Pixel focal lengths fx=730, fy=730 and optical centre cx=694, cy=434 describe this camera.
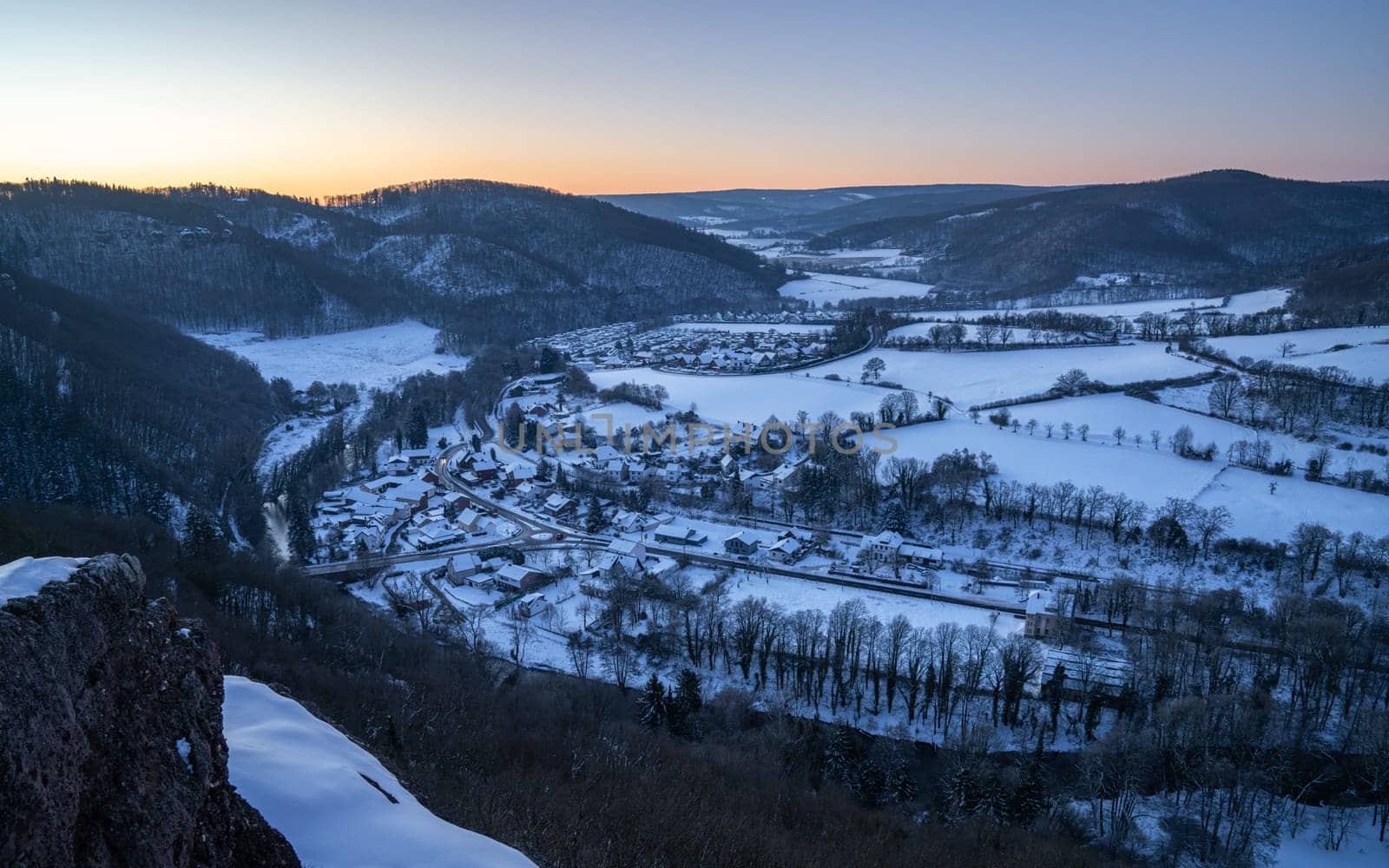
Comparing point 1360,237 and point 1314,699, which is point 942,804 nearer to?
point 1314,699

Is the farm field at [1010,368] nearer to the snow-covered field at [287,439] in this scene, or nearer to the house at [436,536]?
the house at [436,536]

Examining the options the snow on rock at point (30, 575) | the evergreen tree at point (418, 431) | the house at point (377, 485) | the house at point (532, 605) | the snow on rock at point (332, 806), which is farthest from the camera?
the evergreen tree at point (418, 431)

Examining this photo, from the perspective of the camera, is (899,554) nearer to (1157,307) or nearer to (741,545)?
(741,545)

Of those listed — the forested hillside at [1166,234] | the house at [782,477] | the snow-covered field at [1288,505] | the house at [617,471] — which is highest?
the forested hillside at [1166,234]

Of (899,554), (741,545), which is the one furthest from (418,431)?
(899,554)

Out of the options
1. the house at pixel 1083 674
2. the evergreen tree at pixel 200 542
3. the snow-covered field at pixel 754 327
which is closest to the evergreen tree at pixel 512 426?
the evergreen tree at pixel 200 542

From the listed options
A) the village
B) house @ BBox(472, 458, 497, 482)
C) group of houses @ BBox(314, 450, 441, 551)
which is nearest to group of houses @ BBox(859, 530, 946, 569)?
group of houses @ BBox(314, 450, 441, 551)
